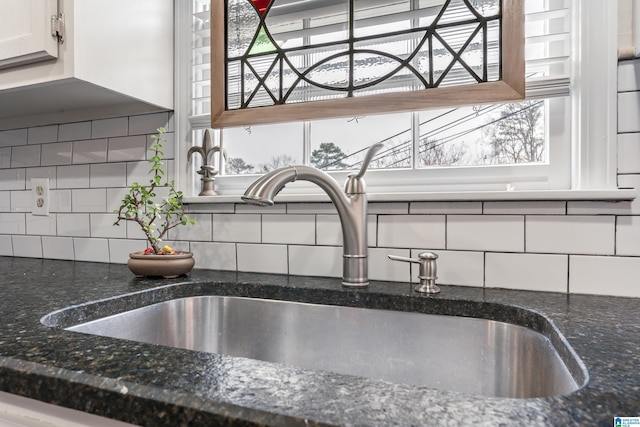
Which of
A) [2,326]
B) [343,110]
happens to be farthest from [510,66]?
[2,326]

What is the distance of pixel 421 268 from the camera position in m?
0.98

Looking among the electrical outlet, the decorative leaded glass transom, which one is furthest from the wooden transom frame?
the electrical outlet

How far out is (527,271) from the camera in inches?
39.8

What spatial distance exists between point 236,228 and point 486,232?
2.33 ft

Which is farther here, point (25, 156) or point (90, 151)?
point (25, 156)

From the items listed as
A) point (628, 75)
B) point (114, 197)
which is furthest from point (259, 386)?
point (114, 197)

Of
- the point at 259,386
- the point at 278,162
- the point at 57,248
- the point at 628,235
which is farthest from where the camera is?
the point at 57,248

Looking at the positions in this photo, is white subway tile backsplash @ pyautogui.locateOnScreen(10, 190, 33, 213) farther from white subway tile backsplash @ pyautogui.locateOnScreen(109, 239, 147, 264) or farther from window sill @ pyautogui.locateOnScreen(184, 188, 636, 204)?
window sill @ pyautogui.locateOnScreen(184, 188, 636, 204)

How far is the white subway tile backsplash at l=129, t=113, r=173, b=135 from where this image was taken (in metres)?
1.42

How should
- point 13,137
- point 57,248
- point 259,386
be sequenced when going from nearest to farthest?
point 259,386 < point 57,248 < point 13,137

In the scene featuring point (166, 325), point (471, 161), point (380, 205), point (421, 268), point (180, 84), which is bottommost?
point (166, 325)

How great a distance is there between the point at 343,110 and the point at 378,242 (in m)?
0.36

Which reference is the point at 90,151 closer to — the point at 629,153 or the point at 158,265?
the point at 158,265

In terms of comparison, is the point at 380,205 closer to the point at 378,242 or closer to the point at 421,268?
the point at 378,242
